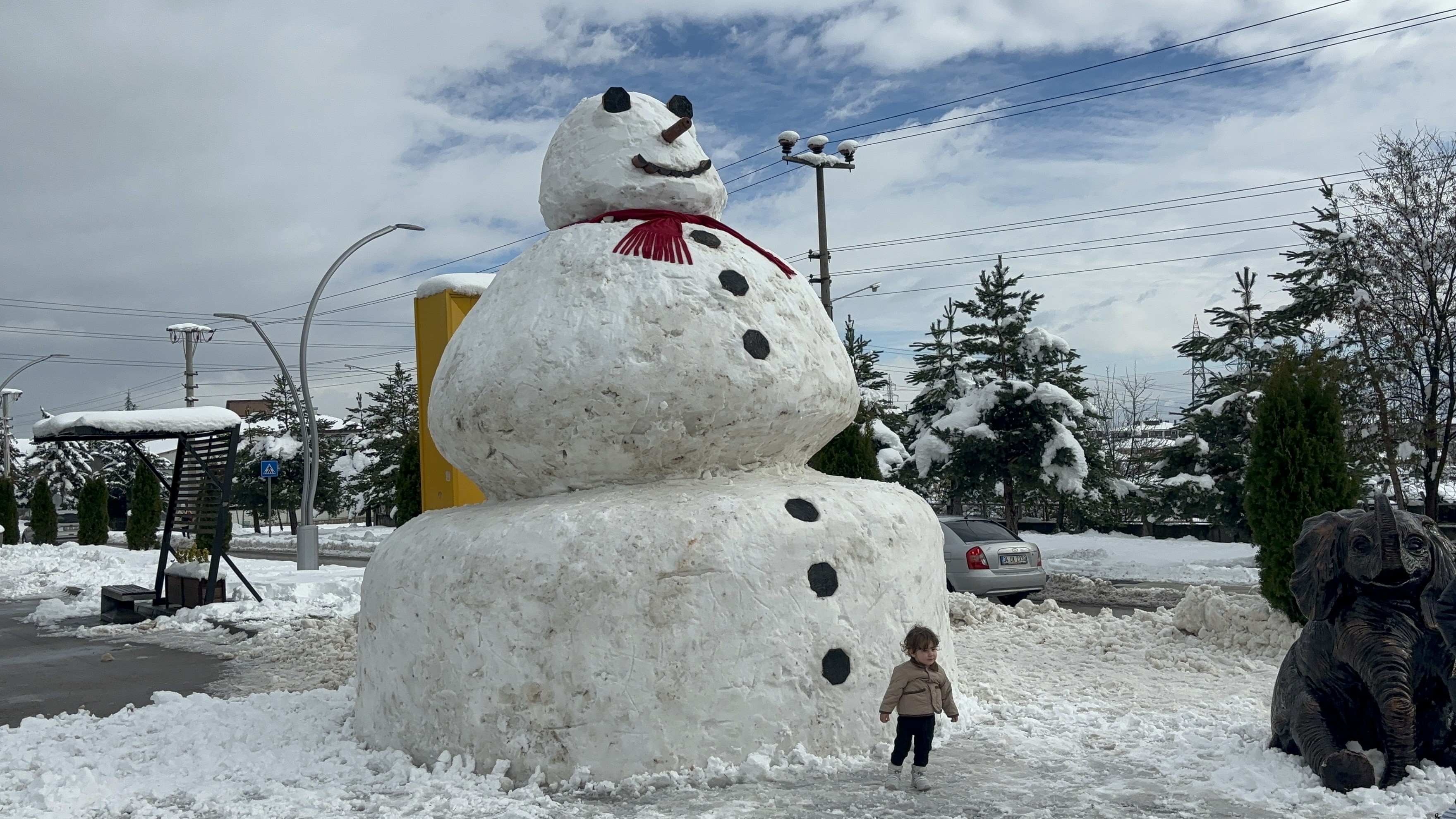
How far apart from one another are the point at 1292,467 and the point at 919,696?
5.89 meters

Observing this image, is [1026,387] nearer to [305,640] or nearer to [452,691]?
[305,640]

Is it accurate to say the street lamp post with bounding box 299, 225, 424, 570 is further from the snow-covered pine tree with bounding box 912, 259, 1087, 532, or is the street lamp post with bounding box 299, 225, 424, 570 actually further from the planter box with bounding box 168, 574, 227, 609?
the snow-covered pine tree with bounding box 912, 259, 1087, 532

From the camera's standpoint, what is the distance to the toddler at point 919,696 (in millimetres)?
4867

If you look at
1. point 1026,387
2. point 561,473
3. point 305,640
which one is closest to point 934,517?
point 561,473

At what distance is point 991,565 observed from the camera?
13773 millimetres

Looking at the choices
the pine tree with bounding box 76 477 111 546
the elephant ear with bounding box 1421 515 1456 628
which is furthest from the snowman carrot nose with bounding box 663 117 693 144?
the pine tree with bounding box 76 477 111 546

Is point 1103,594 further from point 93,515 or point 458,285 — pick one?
point 93,515

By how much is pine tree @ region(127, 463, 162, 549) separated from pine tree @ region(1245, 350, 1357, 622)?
26325 millimetres

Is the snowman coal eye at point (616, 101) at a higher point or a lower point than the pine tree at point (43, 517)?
higher

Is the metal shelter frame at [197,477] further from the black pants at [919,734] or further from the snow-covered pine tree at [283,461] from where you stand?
the snow-covered pine tree at [283,461]

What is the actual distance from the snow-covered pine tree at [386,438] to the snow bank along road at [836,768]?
1134 inches

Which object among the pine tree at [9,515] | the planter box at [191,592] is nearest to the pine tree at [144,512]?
the pine tree at [9,515]

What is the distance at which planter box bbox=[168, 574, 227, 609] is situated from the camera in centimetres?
1379

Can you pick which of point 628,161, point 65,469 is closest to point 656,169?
point 628,161
